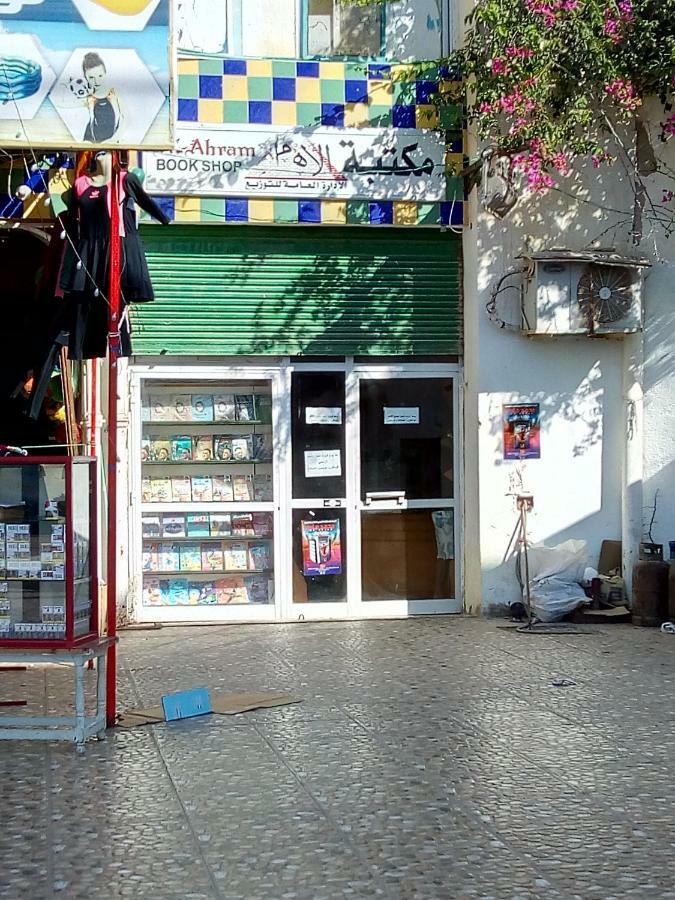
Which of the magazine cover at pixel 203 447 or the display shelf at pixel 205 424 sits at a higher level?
the display shelf at pixel 205 424

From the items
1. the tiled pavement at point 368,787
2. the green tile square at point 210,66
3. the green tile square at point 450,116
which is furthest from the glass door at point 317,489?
the green tile square at point 210,66

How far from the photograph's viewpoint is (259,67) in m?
10.2

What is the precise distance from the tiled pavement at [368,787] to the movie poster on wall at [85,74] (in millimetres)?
3367

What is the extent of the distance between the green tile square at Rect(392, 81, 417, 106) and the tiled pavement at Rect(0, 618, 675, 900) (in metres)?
4.61

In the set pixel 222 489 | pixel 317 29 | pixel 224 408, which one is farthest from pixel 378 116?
pixel 222 489

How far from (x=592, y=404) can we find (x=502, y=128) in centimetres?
247

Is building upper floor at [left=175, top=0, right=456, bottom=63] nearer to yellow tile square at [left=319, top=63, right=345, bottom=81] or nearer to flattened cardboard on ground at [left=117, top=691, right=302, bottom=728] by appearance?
yellow tile square at [left=319, top=63, right=345, bottom=81]

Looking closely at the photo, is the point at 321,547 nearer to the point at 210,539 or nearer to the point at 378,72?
the point at 210,539

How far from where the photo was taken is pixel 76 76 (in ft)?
22.2

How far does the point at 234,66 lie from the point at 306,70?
23.5 inches

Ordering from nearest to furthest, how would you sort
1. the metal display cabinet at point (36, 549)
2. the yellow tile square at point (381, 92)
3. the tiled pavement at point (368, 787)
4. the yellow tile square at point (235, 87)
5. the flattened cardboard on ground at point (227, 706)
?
the tiled pavement at point (368, 787), the metal display cabinet at point (36, 549), the flattened cardboard on ground at point (227, 706), the yellow tile square at point (235, 87), the yellow tile square at point (381, 92)

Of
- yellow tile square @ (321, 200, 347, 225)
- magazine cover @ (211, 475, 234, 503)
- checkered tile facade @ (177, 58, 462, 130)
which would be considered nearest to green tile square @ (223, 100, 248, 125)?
checkered tile facade @ (177, 58, 462, 130)

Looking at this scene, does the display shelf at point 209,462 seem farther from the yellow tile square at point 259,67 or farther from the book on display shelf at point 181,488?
the yellow tile square at point 259,67

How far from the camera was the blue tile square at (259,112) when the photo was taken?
400 inches
